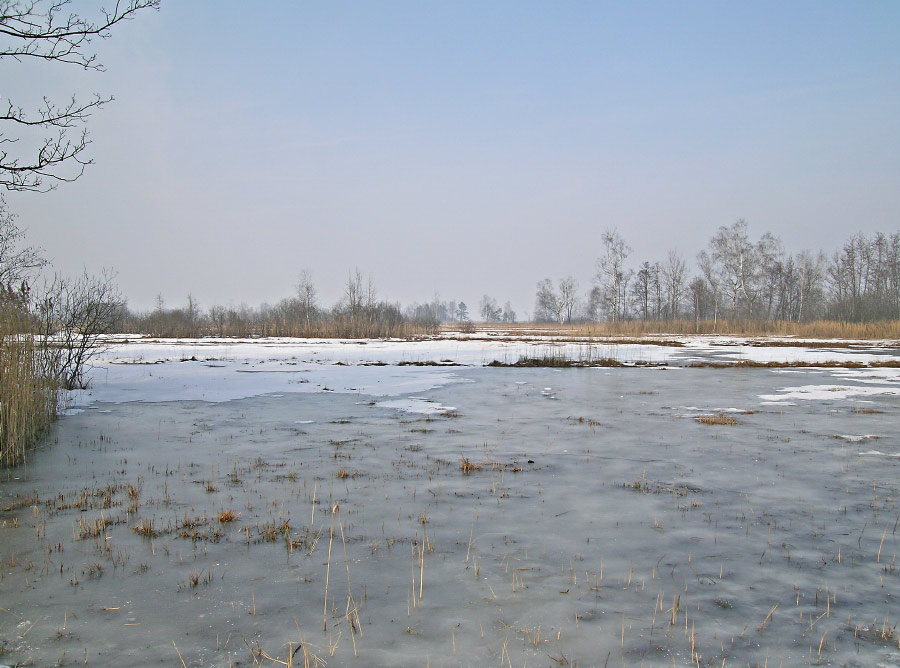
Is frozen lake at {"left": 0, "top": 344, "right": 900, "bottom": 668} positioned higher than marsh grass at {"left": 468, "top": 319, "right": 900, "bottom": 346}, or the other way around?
marsh grass at {"left": 468, "top": 319, "right": 900, "bottom": 346}

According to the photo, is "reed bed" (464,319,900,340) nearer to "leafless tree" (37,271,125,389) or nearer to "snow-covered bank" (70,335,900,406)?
"snow-covered bank" (70,335,900,406)

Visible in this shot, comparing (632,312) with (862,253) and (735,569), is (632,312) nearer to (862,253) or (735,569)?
(862,253)

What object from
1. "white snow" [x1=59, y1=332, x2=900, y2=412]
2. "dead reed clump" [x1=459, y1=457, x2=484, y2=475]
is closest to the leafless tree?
"white snow" [x1=59, y1=332, x2=900, y2=412]

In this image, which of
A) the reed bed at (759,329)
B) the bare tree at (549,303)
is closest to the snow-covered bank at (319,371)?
the reed bed at (759,329)

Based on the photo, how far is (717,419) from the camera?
10.2m

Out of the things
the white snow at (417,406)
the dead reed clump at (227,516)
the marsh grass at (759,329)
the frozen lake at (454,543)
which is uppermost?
the marsh grass at (759,329)

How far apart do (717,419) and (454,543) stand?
24.1 feet

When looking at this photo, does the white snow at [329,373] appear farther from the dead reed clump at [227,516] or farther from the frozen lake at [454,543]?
the dead reed clump at [227,516]

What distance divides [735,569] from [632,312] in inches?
3594

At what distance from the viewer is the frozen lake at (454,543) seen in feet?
10.1

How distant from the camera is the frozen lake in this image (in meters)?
3.08

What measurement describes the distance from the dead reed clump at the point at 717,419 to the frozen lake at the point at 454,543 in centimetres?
6

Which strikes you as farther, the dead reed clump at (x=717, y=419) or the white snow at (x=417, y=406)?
the white snow at (x=417, y=406)

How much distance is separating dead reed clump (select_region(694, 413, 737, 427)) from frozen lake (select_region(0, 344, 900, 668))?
6 cm
